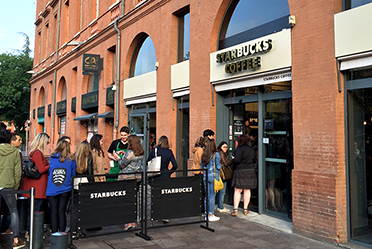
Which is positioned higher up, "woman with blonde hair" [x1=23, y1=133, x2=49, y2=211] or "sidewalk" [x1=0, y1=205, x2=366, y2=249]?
"woman with blonde hair" [x1=23, y1=133, x2=49, y2=211]

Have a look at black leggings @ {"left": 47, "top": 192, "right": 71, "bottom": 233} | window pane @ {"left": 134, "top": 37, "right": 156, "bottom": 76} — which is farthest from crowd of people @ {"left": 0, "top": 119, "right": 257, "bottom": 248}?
window pane @ {"left": 134, "top": 37, "right": 156, "bottom": 76}

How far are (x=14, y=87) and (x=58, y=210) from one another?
118 ft

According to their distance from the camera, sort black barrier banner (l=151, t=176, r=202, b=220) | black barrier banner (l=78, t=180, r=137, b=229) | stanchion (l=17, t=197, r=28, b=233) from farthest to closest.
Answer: black barrier banner (l=151, t=176, r=202, b=220) < stanchion (l=17, t=197, r=28, b=233) < black barrier banner (l=78, t=180, r=137, b=229)

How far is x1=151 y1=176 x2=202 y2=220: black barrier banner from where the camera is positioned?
591cm

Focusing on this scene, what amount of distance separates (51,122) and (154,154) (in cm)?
1897

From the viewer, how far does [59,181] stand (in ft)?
18.2

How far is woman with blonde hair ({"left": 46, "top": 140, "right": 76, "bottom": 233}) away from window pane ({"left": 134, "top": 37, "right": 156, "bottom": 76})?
751cm

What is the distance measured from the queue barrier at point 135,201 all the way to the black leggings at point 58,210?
234mm

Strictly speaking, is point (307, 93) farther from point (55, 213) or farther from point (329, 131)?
point (55, 213)

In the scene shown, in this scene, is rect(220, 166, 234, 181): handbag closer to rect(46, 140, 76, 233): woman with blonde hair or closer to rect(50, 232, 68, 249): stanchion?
rect(46, 140, 76, 233): woman with blonde hair

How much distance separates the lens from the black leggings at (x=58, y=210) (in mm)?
5641

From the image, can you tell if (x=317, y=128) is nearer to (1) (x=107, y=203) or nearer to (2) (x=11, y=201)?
(1) (x=107, y=203)

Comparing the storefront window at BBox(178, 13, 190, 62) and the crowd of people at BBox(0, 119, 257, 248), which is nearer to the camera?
the crowd of people at BBox(0, 119, 257, 248)

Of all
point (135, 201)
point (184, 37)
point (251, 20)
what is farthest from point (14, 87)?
point (135, 201)
